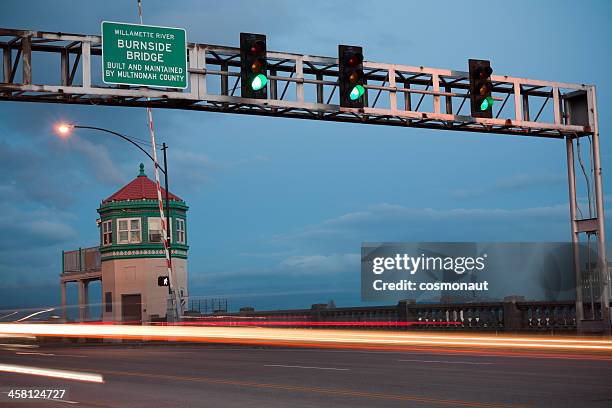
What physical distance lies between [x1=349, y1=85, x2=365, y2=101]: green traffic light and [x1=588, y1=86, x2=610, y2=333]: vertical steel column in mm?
10859

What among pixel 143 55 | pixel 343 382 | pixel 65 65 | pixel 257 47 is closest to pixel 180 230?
pixel 65 65

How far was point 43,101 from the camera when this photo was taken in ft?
77.0

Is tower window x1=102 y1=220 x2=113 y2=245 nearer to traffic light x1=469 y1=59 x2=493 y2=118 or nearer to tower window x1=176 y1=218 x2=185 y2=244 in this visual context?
tower window x1=176 y1=218 x2=185 y2=244

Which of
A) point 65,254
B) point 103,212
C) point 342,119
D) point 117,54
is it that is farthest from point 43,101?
point 65,254

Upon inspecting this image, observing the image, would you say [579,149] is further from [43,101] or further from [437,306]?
A: [43,101]

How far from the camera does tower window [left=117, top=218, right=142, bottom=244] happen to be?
52438 mm

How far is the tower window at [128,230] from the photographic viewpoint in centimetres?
5244

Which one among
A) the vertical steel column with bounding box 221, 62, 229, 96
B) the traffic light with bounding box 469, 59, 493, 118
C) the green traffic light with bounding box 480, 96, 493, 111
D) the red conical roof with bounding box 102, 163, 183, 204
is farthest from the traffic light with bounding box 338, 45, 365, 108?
the red conical roof with bounding box 102, 163, 183, 204

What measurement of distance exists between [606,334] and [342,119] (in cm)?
1133

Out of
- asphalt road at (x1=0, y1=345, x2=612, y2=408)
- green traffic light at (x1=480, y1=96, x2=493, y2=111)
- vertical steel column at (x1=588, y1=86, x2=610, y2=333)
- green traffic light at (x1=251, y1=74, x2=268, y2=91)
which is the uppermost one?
green traffic light at (x1=251, y1=74, x2=268, y2=91)

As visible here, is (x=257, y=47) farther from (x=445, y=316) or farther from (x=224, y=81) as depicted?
(x=445, y=316)

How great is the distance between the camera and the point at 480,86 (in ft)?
84.1

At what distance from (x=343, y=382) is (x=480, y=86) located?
1327 centimetres

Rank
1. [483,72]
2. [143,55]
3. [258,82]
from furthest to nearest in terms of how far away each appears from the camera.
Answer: [483,72], [143,55], [258,82]
